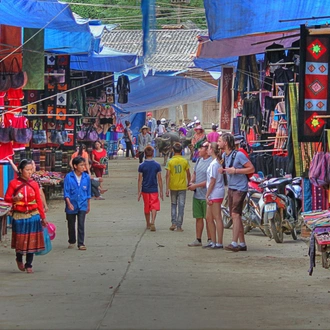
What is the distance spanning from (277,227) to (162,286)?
14.2 feet

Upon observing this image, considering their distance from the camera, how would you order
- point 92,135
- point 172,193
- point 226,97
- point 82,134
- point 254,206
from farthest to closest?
point 226,97, point 92,135, point 82,134, point 172,193, point 254,206

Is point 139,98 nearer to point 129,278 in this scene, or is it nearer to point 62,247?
point 62,247

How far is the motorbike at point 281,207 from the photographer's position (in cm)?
1336

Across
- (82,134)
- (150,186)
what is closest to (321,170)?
(150,186)

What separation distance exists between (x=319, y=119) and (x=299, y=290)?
9.43 feet

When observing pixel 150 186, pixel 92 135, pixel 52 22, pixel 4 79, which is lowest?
pixel 150 186

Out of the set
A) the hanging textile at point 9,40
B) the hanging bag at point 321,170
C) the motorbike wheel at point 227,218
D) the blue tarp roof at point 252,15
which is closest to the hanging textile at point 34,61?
the hanging textile at point 9,40

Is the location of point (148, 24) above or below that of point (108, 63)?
below

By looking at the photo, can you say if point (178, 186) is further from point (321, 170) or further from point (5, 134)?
point (321, 170)

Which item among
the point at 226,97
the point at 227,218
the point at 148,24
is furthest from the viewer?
the point at 226,97

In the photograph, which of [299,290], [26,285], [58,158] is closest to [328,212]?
[299,290]

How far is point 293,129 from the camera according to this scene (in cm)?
1345

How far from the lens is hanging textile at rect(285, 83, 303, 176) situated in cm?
1327

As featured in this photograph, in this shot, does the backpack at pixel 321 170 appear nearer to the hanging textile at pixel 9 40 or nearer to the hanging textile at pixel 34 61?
the hanging textile at pixel 9 40
